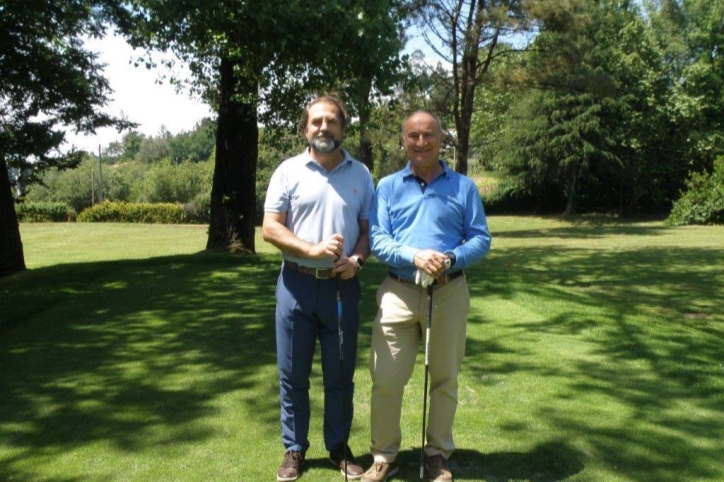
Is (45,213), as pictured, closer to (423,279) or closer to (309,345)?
(309,345)

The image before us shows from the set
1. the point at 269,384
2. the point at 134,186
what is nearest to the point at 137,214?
the point at 134,186

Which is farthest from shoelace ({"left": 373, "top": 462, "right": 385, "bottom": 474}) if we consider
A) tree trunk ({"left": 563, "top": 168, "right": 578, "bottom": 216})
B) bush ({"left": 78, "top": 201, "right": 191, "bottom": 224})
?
bush ({"left": 78, "top": 201, "right": 191, "bottom": 224})

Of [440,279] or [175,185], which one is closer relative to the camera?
[440,279]

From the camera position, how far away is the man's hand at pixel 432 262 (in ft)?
12.5

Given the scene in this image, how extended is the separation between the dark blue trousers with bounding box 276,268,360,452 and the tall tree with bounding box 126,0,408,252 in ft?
24.3

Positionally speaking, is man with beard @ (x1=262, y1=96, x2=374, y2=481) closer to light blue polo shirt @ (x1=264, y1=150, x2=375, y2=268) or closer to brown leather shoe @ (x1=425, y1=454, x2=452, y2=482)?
light blue polo shirt @ (x1=264, y1=150, x2=375, y2=268)

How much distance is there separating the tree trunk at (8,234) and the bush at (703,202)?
2891 centimetres

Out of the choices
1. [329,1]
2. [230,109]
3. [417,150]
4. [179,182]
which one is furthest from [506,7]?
[179,182]

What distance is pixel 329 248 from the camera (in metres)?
3.96

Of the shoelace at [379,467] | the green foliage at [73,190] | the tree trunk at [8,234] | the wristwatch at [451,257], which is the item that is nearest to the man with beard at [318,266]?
the shoelace at [379,467]

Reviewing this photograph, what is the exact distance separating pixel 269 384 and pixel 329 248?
8.19 ft

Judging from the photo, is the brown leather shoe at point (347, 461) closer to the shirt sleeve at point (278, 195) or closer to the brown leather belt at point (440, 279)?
the brown leather belt at point (440, 279)

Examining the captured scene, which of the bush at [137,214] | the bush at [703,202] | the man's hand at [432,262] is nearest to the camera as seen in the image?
the man's hand at [432,262]

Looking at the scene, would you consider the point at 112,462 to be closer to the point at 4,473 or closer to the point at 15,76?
the point at 4,473
